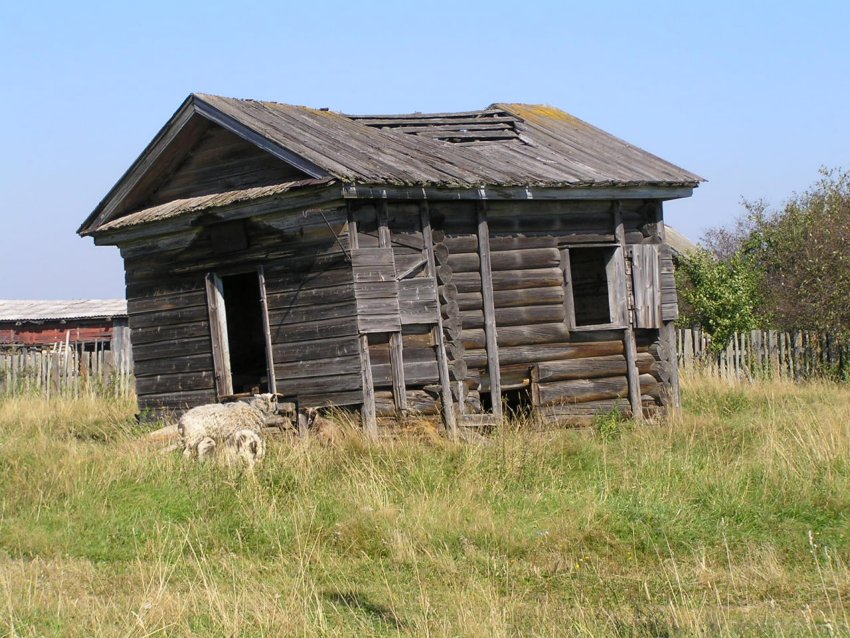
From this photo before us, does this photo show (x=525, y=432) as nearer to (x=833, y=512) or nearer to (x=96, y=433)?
(x=833, y=512)

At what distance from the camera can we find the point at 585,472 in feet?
30.6

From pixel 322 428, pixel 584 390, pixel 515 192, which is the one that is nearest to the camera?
pixel 322 428

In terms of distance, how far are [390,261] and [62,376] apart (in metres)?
11.8

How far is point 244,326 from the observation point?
15.2m

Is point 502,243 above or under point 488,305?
above

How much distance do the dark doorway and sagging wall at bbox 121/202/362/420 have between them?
1648 millimetres

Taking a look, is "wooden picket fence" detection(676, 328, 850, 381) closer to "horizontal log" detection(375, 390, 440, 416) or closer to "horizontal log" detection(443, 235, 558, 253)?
"horizontal log" detection(443, 235, 558, 253)

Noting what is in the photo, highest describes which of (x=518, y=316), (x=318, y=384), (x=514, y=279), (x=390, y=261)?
(x=390, y=261)

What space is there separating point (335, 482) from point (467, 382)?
368 cm

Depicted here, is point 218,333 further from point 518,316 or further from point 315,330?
point 518,316

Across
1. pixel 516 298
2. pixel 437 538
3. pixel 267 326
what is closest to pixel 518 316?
pixel 516 298

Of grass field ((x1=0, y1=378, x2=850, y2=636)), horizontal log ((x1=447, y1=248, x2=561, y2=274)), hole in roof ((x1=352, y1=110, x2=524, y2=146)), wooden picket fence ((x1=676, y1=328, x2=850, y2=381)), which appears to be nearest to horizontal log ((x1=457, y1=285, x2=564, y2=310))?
horizontal log ((x1=447, y1=248, x2=561, y2=274))

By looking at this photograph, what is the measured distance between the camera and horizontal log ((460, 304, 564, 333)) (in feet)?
40.8

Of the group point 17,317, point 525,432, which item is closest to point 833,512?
point 525,432
